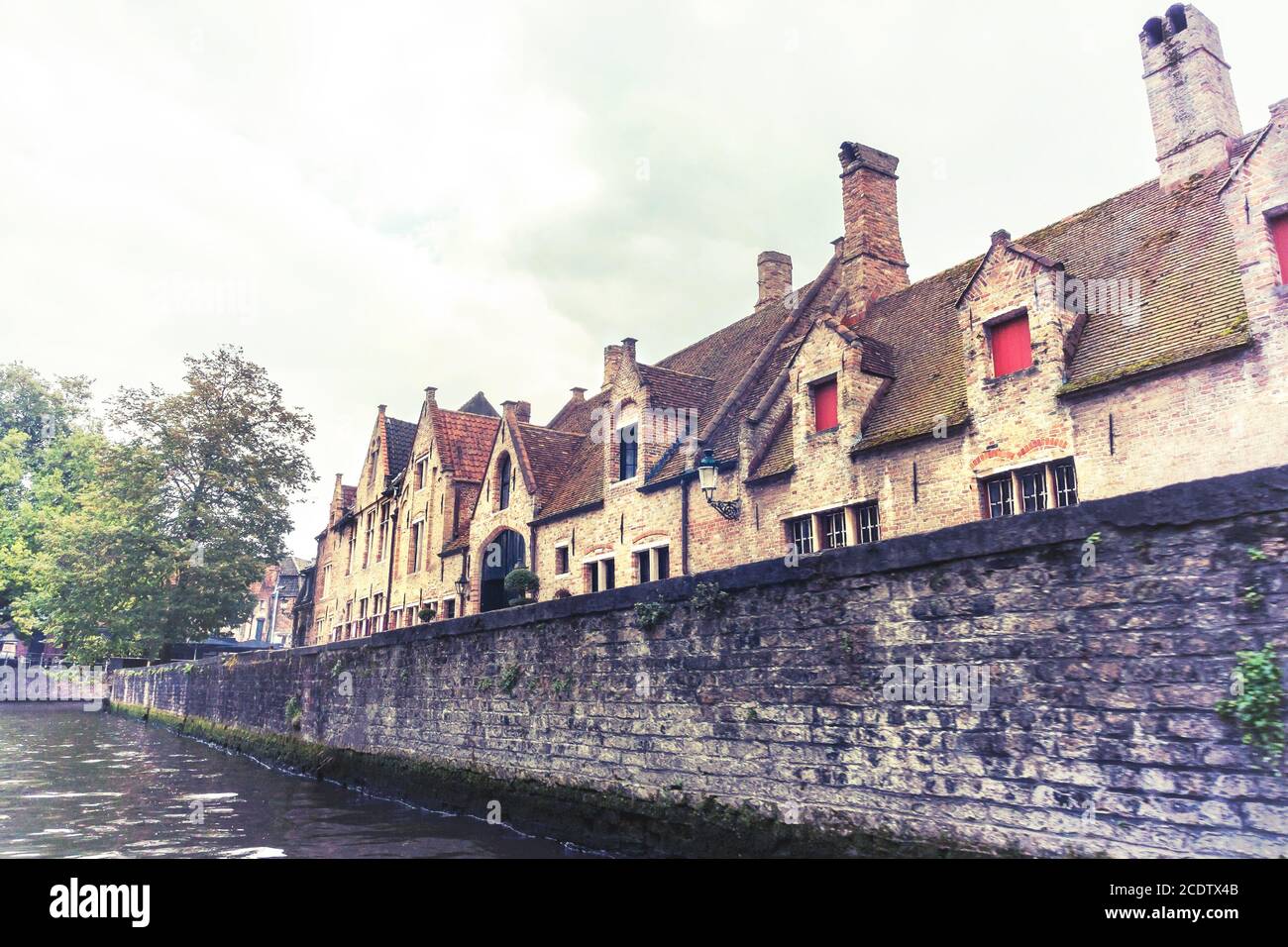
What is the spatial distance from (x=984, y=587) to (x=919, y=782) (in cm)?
165

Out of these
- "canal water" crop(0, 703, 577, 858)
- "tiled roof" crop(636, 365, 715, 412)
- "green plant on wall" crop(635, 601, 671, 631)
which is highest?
"tiled roof" crop(636, 365, 715, 412)

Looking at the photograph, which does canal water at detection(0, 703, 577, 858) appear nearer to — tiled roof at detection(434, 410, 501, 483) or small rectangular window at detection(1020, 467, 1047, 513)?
small rectangular window at detection(1020, 467, 1047, 513)

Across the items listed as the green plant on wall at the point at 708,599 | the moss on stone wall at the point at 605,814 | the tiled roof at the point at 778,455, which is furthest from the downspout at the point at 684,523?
the green plant on wall at the point at 708,599

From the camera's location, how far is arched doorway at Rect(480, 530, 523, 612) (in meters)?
24.3

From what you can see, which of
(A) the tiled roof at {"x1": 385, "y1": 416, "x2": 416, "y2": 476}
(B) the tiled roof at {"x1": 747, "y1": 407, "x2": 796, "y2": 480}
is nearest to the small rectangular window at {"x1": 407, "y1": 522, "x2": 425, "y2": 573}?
(A) the tiled roof at {"x1": 385, "y1": 416, "x2": 416, "y2": 476}

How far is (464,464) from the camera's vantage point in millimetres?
29469

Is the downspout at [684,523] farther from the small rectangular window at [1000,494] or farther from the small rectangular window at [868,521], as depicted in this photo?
the small rectangular window at [1000,494]

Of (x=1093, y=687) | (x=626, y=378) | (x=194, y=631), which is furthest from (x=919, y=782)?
(x=194, y=631)

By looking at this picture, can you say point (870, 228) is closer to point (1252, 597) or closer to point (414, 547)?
point (1252, 597)

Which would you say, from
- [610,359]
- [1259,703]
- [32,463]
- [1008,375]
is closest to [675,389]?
[610,359]

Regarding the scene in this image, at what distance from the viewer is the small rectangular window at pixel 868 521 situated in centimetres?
1426

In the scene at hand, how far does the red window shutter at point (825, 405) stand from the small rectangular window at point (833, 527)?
1.64 meters

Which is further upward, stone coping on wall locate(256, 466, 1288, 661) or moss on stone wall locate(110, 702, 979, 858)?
stone coping on wall locate(256, 466, 1288, 661)

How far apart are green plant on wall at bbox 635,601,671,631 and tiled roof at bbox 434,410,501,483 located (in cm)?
1954
